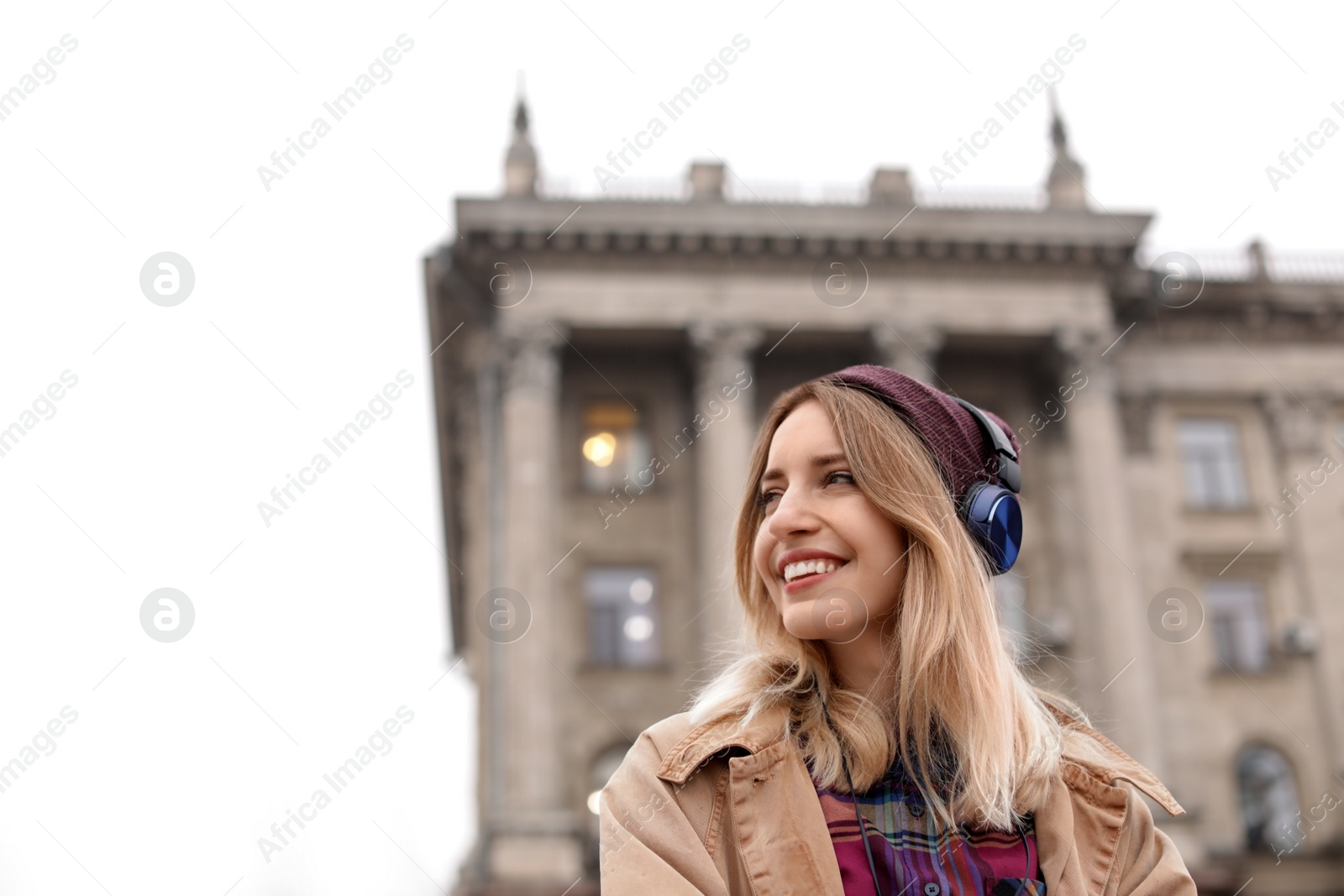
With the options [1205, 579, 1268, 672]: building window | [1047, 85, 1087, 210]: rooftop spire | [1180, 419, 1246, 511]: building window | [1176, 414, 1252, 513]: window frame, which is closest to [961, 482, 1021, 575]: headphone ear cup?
[1047, 85, 1087, 210]: rooftop spire

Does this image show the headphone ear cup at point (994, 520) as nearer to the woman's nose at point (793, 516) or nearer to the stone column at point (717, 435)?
the woman's nose at point (793, 516)

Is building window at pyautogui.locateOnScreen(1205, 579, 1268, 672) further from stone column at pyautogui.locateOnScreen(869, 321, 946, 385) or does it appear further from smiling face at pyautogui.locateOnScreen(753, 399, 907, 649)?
smiling face at pyautogui.locateOnScreen(753, 399, 907, 649)

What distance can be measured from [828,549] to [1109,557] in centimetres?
2851

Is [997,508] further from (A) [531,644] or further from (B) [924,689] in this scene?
(A) [531,644]

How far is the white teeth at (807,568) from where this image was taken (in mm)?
2555

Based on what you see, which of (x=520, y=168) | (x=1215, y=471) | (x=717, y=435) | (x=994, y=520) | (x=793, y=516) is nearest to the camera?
(x=793, y=516)

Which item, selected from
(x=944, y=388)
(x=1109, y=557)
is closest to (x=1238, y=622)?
(x=1109, y=557)

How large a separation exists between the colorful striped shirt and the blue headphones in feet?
1.84

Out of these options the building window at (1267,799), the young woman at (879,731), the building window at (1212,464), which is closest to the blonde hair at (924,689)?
the young woman at (879,731)

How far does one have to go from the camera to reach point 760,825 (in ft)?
7.45

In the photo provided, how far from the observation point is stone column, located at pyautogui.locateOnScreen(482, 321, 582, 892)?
83.3 ft

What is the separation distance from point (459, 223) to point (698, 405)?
687cm

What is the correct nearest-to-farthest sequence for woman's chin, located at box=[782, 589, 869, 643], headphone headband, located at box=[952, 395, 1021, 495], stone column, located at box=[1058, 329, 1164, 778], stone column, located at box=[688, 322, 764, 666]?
woman's chin, located at box=[782, 589, 869, 643]
headphone headband, located at box=[952, 395, 1021, 495]
stone column, located at box=[1058, 329, 1164, 778]
stone column, located at box=[688, 322, 764, 666]

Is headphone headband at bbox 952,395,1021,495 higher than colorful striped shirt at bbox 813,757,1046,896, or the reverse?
headphone headband at bbox 952,395,1021,495
